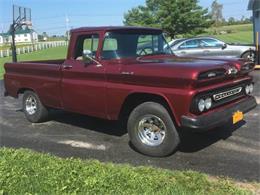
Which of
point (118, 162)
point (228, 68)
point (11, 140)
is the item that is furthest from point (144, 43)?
point (11, 140)

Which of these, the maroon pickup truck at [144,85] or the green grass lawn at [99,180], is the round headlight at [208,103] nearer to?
the maroon pickup truck at [144,85]

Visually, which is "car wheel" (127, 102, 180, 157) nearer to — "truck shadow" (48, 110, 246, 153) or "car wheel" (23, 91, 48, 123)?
"truck shadow" (48, 110, 246, 153)

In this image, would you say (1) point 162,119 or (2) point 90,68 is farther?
(2) point 90,68

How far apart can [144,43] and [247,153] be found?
2.68 m

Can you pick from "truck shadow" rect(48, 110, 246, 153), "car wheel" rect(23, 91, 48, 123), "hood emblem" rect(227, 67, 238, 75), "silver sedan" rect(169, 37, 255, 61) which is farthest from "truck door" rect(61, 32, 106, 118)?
"silver sedan" rect(169, 37, 255, 61)

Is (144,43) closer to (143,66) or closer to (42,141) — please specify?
(143,66)

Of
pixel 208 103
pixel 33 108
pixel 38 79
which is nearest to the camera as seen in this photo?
pixel 208 103

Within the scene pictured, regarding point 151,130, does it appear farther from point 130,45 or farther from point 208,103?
point 130,45

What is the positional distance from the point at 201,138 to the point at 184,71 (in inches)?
70.3

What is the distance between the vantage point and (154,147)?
6414 mm

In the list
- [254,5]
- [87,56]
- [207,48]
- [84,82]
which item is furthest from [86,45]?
[254,5]

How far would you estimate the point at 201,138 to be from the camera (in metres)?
7.27

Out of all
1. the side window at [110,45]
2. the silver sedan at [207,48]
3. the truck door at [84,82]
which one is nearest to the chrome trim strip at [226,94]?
the truck door at [84,82]

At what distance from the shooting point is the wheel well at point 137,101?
634 cm
